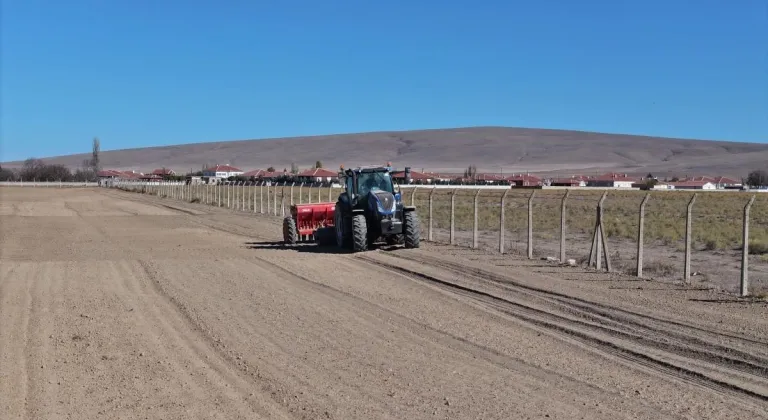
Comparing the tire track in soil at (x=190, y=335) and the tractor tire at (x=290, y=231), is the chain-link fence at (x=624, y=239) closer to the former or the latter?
the tractor tire at (x=290, y=231)

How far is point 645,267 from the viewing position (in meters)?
17.8

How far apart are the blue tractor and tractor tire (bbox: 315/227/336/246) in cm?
58

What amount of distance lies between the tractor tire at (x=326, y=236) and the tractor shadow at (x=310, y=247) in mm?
157

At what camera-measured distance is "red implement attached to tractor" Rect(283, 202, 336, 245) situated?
23641 millimetres

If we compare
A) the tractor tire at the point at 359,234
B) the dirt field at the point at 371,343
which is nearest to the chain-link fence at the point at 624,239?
the dirt field at the point at 371,343

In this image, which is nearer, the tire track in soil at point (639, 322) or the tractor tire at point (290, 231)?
the tire track in soil at point (639, 322)

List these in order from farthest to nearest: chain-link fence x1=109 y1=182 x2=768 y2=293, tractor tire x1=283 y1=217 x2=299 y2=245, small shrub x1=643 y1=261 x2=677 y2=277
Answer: tractor tire x1=283 y1=217 x2=299 y2=245 < small shrub x1=643 y1=261 x2=677 y2=277 < chain-link fence x1=109 y1=182 x2=768 y2=293

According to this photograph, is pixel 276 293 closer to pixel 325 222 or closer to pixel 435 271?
pixel 435 271

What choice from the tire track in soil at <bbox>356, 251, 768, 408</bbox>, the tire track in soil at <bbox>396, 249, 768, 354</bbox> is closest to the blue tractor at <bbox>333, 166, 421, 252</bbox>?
the tire track in soil at <bbox>356, 251, 768, 408</bbox>

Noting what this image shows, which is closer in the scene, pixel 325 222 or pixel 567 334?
pixel 567 334

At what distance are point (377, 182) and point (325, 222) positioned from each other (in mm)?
3849

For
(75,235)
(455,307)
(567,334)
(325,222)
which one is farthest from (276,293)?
(75,235)

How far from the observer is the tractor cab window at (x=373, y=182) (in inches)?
835

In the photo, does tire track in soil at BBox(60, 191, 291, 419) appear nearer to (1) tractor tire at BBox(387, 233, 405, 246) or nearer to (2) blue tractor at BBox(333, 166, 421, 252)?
(2) blue tractor at BBox(333, 166, 421, 252)
